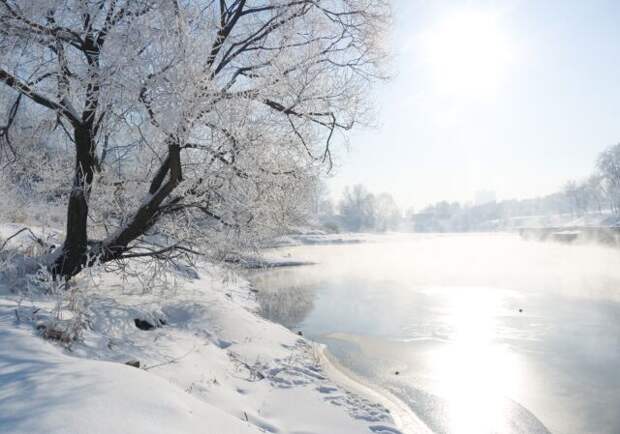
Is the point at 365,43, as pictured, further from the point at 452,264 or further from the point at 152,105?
the point at 452,264

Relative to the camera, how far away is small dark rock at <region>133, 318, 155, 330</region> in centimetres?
716

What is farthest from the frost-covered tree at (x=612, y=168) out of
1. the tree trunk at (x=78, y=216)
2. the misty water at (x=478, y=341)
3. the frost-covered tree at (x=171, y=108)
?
the tree trunk at (x=78, y=216)

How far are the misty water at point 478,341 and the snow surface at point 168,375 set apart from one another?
147 centimetres

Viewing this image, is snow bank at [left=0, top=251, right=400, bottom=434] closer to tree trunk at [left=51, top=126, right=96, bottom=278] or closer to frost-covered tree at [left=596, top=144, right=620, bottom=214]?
tree trunk at [left=51, top=126, right=96, bottom=278]

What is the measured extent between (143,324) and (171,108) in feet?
13.5

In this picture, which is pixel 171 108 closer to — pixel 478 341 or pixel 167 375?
pixel 167 375

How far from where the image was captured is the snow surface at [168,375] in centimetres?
290

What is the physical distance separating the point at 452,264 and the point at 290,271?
1247 cm

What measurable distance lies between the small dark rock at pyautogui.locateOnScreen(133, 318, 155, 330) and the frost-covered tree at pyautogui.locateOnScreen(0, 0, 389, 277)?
4.13ft

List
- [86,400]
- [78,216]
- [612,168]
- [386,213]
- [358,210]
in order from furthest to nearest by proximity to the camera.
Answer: [386,213], [358,210], [612,168], [78,216], [86,400]

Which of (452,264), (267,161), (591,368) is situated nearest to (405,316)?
(591,368)

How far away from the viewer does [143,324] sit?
725cm

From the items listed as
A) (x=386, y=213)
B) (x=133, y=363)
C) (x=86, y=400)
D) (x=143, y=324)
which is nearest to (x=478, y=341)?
(x=143, y=324)

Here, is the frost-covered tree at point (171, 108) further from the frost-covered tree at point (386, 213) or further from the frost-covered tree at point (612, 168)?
the frost-covered tree at point (386, 213)
